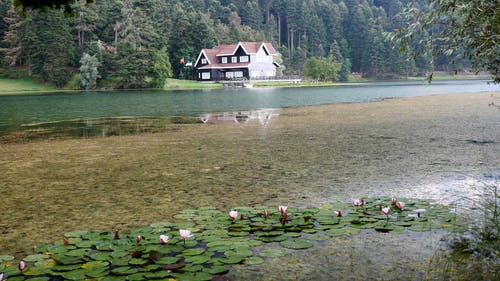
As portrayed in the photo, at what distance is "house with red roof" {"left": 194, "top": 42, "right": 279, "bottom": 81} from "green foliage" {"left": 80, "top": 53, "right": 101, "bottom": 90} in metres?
17.9

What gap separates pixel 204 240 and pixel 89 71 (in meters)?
53.6

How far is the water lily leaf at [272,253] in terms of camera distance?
3902 millimetres

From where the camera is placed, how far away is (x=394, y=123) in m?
14.4

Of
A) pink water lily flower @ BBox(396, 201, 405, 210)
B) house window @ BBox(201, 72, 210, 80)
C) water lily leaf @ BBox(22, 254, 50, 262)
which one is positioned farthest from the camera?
house window @ BBox(201, 72, 210, 80)

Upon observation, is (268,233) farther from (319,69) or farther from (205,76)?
(319,69)

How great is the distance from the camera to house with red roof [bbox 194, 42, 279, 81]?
222 feet

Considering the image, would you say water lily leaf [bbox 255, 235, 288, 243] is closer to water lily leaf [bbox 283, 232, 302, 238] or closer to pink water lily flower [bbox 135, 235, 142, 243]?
water lily leaf [bbox 283, 232, 302, 238]

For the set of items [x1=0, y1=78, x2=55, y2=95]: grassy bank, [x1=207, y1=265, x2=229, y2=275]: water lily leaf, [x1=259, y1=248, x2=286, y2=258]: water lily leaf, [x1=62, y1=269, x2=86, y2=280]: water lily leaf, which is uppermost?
[x1=0, y1=78, x2=55, y2=95]: grassy bank

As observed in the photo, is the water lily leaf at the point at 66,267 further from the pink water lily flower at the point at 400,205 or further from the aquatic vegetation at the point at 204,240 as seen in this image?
the pink water lily flower at the point at 400,205

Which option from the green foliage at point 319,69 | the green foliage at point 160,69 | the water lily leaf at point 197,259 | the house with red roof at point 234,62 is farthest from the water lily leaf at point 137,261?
the green foliage at point 319,69

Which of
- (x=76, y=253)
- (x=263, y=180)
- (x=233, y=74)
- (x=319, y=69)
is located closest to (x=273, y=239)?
(x=76, y=253)

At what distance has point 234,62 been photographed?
69125 mm

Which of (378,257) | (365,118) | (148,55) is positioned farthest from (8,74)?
(378,257)

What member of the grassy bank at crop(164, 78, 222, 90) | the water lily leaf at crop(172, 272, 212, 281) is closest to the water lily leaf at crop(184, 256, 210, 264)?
the water lily leaf at crop(172, 272, 212, 281)
